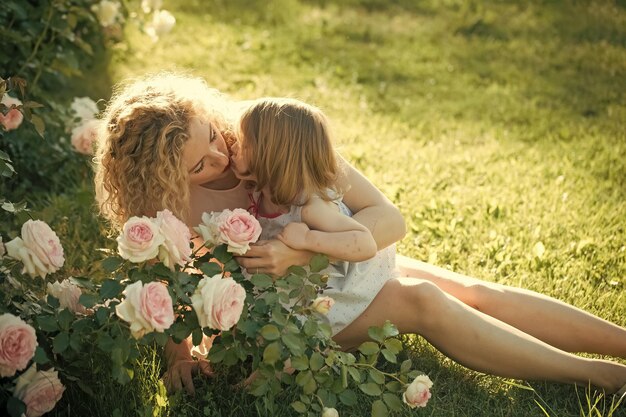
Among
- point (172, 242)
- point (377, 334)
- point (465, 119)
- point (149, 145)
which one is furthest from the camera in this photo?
point (465, 119)

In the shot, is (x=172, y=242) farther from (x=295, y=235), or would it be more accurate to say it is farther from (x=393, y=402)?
(x=393, y=402)

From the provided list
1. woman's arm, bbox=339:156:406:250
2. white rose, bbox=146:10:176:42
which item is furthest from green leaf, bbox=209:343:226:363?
white rose, bbox=146:10:176:42

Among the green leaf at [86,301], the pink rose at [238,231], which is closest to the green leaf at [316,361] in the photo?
the pink rose at [238,231]

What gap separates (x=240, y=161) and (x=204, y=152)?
0.13m

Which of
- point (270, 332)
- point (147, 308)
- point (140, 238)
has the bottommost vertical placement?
point (270, 332)

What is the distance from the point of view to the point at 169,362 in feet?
8.39

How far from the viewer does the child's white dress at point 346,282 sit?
2.60 m

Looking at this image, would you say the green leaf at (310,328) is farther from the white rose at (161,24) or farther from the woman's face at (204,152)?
the white rose at (161,24)

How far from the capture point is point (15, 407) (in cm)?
200

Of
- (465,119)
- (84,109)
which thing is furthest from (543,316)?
(465,119)

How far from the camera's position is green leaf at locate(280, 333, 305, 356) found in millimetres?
2086

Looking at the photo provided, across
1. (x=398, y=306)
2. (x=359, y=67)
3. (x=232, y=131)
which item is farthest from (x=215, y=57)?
(x=398, y=306)

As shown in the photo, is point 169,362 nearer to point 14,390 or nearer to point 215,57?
point 14,390

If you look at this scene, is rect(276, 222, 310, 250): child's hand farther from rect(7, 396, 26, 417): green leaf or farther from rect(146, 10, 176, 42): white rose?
rect(146, 10, 176, 42): white rose
